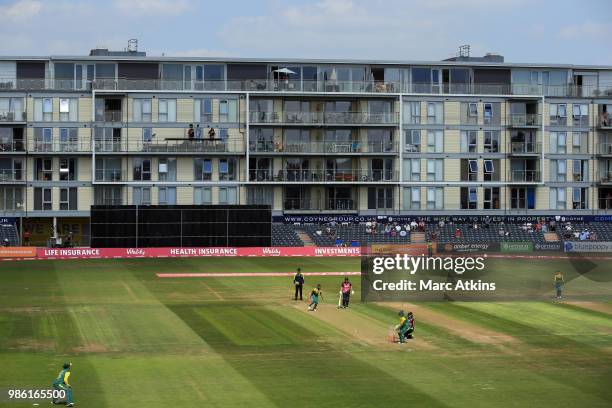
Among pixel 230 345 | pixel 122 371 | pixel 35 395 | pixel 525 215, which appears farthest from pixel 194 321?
pixel 525 215

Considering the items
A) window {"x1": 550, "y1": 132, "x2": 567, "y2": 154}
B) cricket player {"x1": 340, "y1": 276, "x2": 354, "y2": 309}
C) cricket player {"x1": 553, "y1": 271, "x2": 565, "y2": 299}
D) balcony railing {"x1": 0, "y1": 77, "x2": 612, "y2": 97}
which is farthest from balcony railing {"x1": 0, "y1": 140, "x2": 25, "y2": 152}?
cricket player {"x1": 553, "y1": 271, "x2": 565, "y2": 299}

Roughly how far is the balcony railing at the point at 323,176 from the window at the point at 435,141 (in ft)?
15.2

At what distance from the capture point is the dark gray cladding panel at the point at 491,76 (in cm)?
11281

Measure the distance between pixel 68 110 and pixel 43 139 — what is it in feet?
12.3

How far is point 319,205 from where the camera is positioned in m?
110

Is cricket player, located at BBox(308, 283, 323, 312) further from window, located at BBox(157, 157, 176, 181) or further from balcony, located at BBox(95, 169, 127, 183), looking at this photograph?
balcony, located at BBox(95, 169, 127, 183)

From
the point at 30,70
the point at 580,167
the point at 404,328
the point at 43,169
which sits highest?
the point at 30,70

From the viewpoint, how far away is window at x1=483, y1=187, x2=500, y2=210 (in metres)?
112

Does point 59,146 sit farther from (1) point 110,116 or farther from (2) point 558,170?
(2) point 558,170

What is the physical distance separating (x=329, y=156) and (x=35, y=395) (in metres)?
77.5

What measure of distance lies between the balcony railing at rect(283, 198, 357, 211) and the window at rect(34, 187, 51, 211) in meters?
23.4

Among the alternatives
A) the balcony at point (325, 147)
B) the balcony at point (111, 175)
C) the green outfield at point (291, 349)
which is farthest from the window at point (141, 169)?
the green outfield at point (291, 349)

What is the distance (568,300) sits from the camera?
57.1 meters

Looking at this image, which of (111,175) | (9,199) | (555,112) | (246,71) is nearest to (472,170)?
(555,112)
